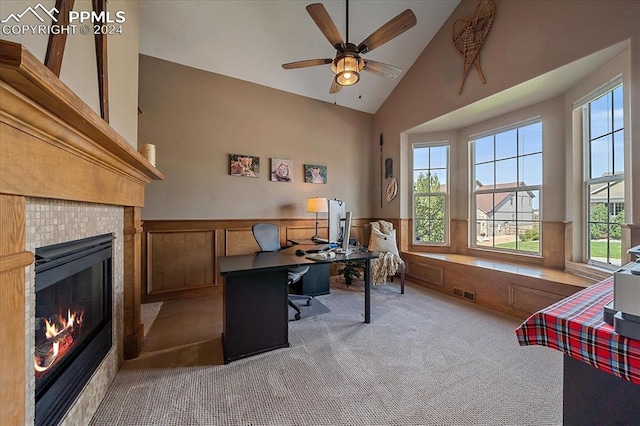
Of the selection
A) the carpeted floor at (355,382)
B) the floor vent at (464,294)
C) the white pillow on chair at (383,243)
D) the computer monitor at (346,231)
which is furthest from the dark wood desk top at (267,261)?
the floor vent at (464,294)

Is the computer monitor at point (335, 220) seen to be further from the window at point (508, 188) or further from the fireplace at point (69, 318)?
the window at point (508, 188)

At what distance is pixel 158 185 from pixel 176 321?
168 centimetres

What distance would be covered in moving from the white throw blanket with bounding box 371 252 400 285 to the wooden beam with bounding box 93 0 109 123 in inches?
129

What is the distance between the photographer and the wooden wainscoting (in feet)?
10.4

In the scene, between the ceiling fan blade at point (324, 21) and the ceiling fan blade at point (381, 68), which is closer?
the ceiling fan blade at point (324, 21)

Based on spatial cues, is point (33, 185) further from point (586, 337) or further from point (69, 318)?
point (586, 337)

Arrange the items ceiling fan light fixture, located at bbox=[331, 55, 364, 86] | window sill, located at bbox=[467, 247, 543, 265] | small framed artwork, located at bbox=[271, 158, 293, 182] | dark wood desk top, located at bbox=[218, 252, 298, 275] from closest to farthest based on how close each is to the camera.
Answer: dark wood desk top, located at bbox=[218, 252, 298, 275], ceiling fan light fixture, located at bbox=[331, 55, 364, 86], window sill, located at bbox=[467, 247, 543, 265], small framed artwork, located at bbox=[271, 158, 293, 182]

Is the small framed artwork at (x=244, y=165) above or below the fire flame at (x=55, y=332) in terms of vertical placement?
above

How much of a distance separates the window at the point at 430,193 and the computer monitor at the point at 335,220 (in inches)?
80.6

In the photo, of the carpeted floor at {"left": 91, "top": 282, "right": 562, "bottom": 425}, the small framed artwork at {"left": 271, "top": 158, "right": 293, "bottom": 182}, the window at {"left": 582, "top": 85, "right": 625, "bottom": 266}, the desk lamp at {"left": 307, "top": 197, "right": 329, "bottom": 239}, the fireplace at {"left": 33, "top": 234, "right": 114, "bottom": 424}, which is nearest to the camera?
the fireplace at {"left": 33, "top": 234, "right": 114, "bottom": 424}

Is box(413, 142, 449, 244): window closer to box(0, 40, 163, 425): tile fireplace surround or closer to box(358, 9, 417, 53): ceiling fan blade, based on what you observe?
box(358, 9, 417, 53): ceiling fan blade

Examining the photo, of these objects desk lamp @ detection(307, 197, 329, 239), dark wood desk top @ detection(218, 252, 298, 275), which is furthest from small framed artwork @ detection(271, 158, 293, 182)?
dark wood desk top @ detection(218, 252, 298, 275)

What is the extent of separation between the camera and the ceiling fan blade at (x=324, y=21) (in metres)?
1.82

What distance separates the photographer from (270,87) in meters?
3.89
